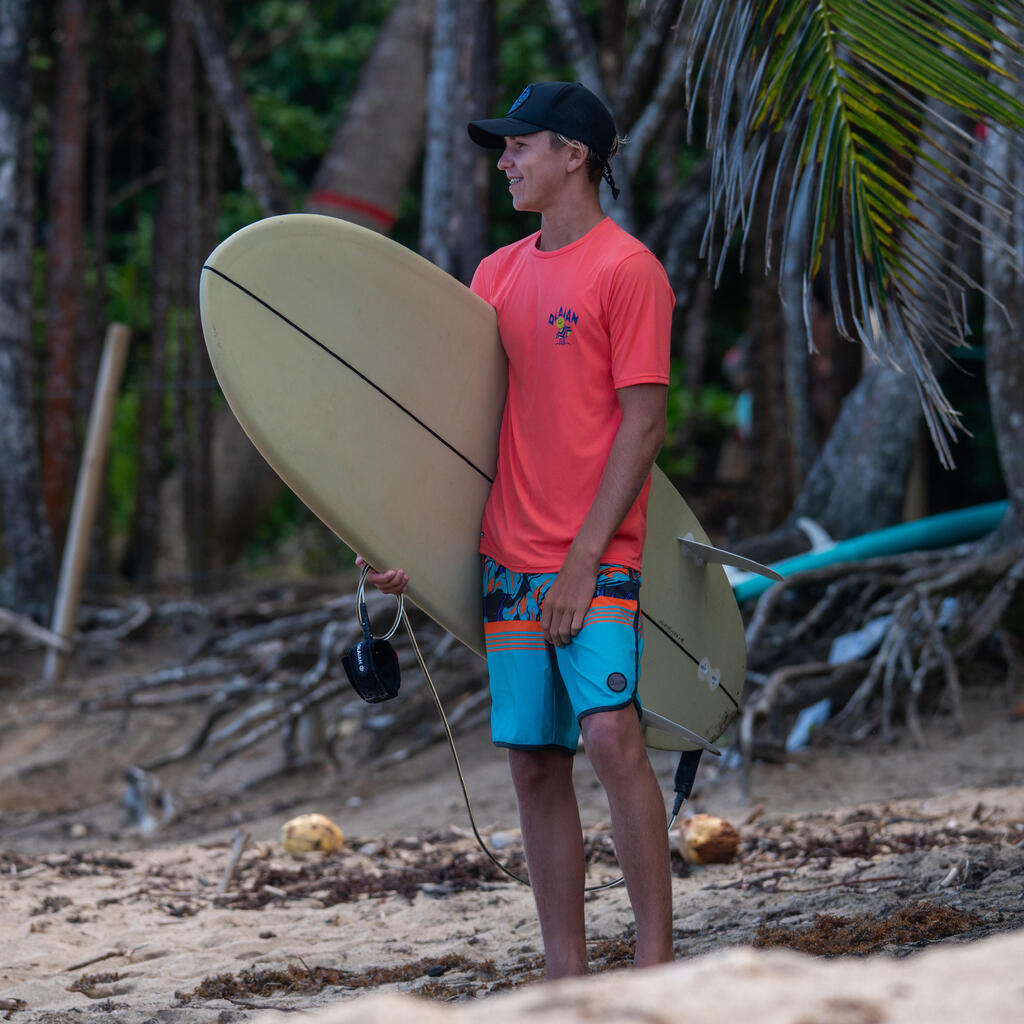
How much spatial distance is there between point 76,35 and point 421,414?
5219 millimetres

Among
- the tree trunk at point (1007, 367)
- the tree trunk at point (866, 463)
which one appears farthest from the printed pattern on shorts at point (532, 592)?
the tree trunk at point (866, 463)

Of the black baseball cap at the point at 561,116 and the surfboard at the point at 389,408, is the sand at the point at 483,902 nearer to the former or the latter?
the surfboard at the point at 389,408

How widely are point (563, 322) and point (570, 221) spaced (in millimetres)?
195

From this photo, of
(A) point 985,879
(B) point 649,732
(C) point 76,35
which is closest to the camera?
(B) point 649,732

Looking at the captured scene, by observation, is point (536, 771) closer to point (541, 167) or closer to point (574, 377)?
point (574, 377)

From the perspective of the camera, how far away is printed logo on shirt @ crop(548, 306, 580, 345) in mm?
2150

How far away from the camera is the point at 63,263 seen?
6613 millimetres

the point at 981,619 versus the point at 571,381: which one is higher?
the point at 571,381

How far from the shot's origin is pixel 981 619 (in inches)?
167

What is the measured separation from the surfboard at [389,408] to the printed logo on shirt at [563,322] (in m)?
0.27

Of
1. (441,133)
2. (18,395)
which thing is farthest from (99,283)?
(441,133)

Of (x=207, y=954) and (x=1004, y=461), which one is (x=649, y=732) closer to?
(x=207, y=954)

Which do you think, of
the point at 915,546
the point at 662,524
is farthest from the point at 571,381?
the point at 915,546

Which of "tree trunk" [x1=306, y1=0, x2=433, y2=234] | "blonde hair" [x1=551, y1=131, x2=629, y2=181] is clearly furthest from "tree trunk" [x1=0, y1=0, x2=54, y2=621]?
"blonde hair" [x1=551, y1=131, x2=629, y2=181]
